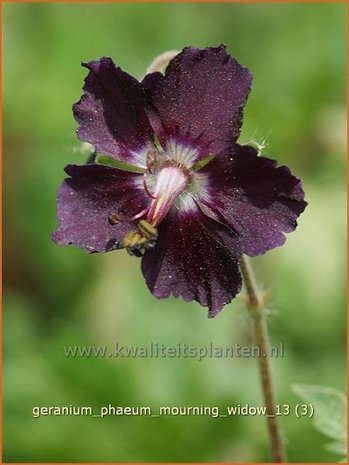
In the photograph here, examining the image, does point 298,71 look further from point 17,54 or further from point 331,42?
point 17,54

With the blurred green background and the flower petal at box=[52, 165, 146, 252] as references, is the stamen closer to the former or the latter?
the flower petal at box=[52, 165, 146, 252]

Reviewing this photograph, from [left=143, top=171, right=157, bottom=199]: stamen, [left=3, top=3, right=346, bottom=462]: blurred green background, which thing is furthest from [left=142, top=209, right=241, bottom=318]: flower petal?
[left=3, top=3, right=346, bottom=462]: blurred green background

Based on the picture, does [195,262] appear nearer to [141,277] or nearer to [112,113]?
[112,113]

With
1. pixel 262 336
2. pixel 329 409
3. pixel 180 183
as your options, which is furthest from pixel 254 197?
pixel 329 409

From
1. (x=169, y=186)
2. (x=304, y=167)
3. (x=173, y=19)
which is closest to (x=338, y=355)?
(x=304, y=167)

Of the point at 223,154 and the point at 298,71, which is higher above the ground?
the point at 298,71

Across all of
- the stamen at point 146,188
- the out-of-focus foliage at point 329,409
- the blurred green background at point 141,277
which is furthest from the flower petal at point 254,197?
the blurred green background at point 141,277
